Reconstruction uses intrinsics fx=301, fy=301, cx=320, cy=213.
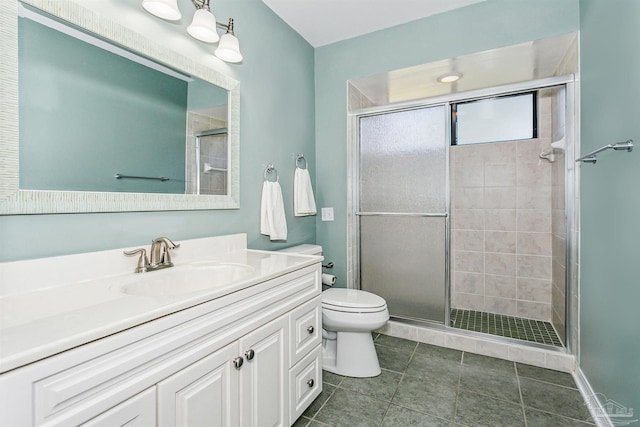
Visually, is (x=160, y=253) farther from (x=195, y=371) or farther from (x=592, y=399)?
(x=592, y=399)

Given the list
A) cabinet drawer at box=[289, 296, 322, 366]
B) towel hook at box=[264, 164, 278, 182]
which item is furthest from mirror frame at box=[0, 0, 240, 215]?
cabinet drawer at box=[289, 296, 322, 366]

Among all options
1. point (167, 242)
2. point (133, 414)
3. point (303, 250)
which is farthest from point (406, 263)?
point (133, 414)

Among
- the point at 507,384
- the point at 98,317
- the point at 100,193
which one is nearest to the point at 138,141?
the point at 100,193

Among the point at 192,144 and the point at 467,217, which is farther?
the point at 467,217

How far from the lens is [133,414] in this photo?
2.40 feet

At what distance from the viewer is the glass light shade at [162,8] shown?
127cm

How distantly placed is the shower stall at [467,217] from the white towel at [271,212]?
0.81 meters

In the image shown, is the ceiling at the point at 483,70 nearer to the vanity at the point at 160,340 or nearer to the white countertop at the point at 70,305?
the vanity at the point at 160,340

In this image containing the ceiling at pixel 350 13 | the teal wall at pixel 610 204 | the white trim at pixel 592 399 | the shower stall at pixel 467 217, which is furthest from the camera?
the shower stall at pixel 467 217

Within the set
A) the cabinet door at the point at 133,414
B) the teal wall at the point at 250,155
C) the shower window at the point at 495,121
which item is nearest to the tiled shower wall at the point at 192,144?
the teal wall at the point at 250,155

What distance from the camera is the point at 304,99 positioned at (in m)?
2.53

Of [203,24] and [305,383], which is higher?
[203,24]

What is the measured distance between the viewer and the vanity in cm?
61

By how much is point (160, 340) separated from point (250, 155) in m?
1.33
